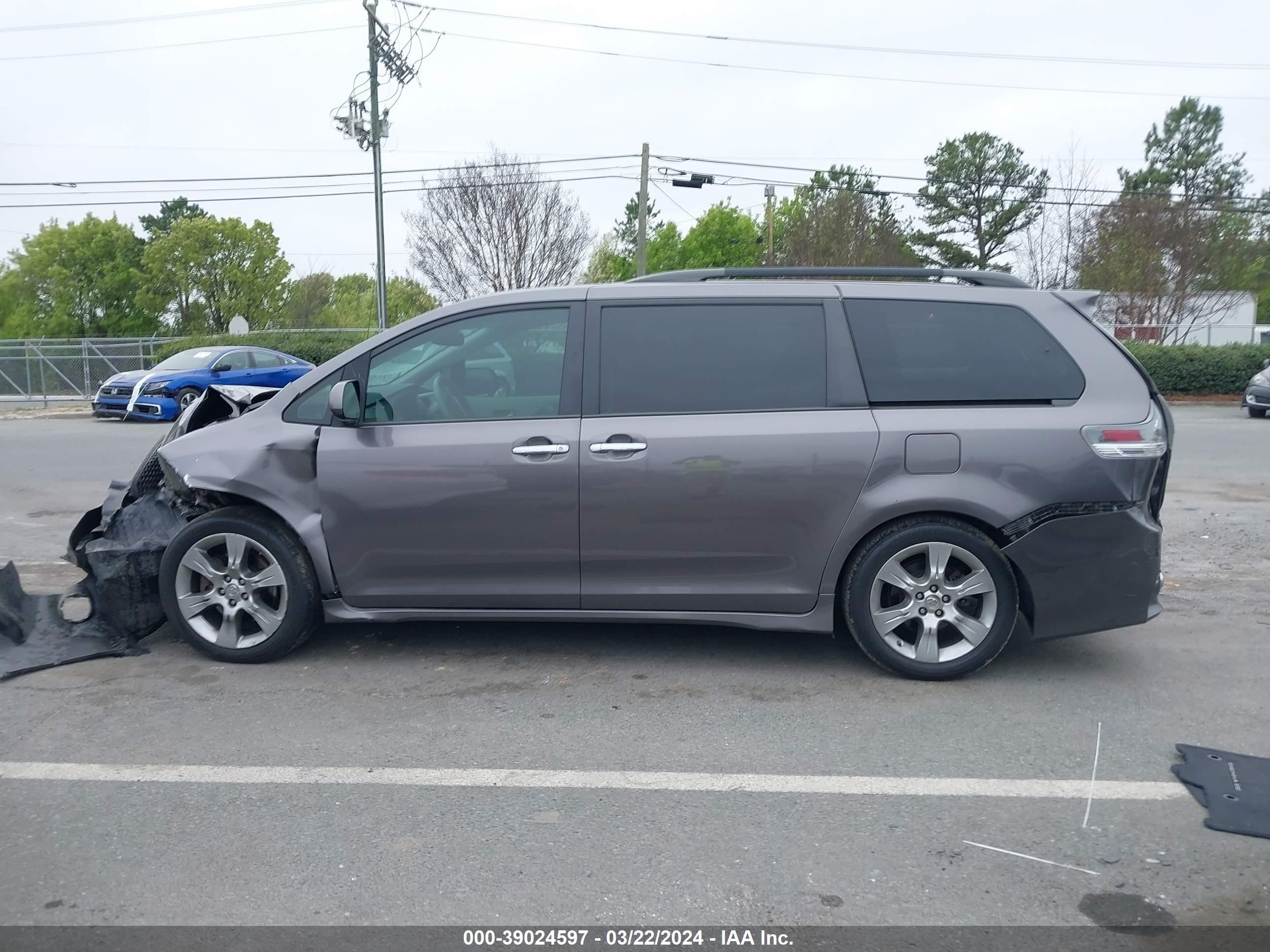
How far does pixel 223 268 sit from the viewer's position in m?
53.5

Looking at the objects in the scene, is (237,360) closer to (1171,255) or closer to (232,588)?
(232,588)

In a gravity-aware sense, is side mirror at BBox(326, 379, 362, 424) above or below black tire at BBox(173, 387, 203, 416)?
above

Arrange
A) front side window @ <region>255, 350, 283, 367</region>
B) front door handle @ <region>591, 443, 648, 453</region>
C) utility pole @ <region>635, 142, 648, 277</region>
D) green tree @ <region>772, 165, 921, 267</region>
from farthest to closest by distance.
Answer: green tree @ <region>772, 165, 921, 267</region> < utility pole @ <region>635, 142, 648, 277</region> < front side window @ <region>255, 350, 283, 367</region> < front door handle @ <region>591, 443, 648, 453</region>

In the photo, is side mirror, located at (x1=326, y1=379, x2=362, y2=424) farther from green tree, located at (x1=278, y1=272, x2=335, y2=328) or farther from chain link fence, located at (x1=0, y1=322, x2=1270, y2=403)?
green tree, located at (x1=278, y1=272, x2=335, y2=328)

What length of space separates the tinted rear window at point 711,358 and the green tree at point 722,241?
56403 mm

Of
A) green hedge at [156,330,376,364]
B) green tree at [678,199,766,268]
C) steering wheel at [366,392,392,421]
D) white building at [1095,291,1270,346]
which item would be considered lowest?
steering wheel at [366,392,392,421]

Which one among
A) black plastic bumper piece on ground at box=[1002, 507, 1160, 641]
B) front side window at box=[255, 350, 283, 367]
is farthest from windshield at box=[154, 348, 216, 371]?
black plastic bumper piece on ground at box=[1002, 507, 1160, 641]

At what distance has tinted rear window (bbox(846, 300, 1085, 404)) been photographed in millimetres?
4844

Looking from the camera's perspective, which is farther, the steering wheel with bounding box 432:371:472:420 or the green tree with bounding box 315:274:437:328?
the green tree with bounding box 315:274:437:328

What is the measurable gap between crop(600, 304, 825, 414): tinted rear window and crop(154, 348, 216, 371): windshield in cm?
1800

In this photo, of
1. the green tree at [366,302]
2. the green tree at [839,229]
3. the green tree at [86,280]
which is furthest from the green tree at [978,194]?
the green tree at [86,280]

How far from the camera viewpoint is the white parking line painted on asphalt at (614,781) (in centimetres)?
376

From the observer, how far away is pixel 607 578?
4.91 m

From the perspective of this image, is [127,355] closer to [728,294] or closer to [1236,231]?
[728,294]
